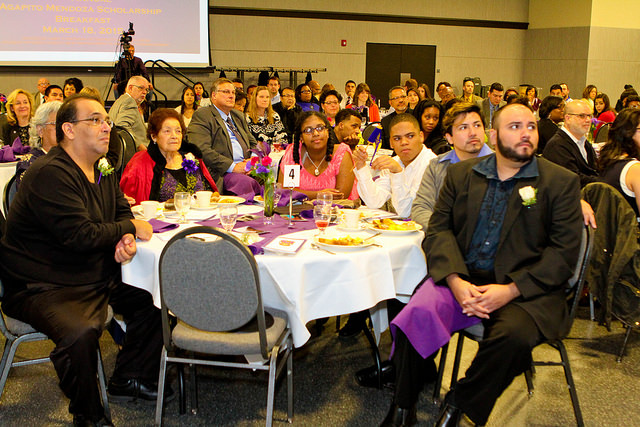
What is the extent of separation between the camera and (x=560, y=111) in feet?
20.0

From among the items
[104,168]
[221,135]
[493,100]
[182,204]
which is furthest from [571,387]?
[493,100]

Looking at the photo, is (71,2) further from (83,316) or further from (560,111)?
(83,316)

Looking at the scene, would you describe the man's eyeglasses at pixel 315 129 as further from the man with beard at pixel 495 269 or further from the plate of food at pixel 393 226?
the man with beard at pixel 495 269

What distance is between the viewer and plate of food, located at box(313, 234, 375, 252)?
2404mm

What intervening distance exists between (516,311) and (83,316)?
5.96 ft

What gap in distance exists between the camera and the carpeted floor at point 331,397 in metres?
2.61

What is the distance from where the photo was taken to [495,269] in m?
2.44

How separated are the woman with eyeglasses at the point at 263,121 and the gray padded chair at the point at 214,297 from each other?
406 centimetres

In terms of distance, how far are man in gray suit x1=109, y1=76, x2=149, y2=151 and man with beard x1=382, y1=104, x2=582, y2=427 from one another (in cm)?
363

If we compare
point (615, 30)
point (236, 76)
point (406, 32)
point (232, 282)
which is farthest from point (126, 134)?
point (615, 30)

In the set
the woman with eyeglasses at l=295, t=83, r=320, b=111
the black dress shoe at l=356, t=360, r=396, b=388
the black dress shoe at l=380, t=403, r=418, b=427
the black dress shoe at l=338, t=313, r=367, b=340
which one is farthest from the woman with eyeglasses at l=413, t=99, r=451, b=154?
the woman with eyeglasses at l=295, t=83, r=320, b=111

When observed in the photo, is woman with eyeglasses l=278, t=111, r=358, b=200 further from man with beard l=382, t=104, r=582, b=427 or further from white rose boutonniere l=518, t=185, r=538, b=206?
white rose boutonniere l=518, t=185, r=538, b=206

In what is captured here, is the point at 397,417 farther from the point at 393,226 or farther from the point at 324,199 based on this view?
the point at 324,199

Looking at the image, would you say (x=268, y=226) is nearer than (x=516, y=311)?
No
